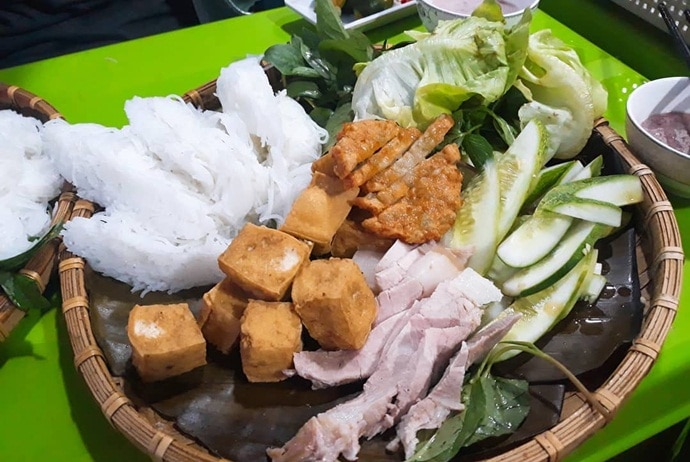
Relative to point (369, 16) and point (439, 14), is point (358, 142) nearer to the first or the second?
point (439, 14)

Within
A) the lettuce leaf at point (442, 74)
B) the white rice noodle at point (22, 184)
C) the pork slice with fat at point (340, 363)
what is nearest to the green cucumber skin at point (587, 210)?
the lettuce leaf at point (442, 74)

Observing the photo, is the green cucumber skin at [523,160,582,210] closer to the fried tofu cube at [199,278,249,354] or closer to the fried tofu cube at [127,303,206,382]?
the fried tofu cube at [199,278,249,354]

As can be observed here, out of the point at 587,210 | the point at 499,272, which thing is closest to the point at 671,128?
the point at 587,210

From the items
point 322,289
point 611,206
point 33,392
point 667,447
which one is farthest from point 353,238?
point 667,447

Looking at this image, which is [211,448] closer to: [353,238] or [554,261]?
[353,238]

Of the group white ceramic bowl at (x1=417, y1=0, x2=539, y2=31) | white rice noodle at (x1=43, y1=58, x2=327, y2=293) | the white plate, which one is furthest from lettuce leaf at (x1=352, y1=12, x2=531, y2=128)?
the white plate

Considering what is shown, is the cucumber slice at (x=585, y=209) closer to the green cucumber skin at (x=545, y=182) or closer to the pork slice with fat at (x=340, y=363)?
the green cucumber skin at (x=545, y=182)

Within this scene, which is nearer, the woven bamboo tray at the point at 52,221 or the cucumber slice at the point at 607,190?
the woven bamboo tray at the point at 52,221
